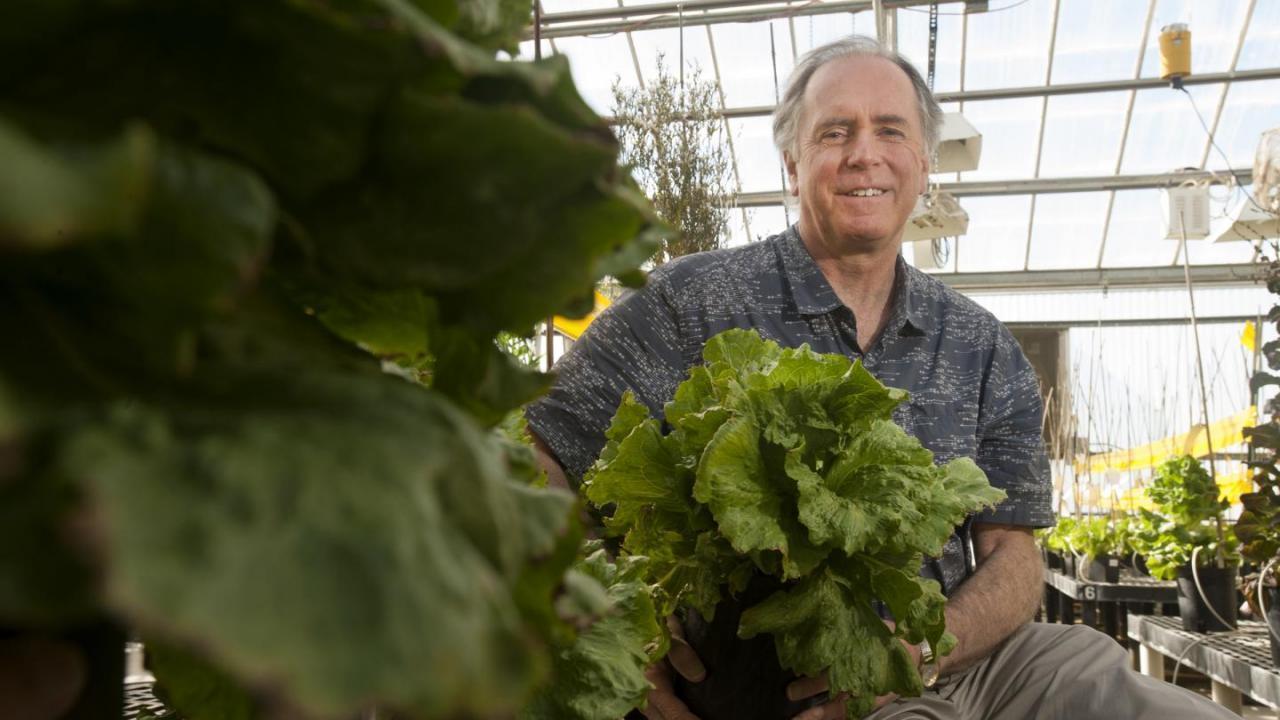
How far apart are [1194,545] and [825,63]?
2601 mm

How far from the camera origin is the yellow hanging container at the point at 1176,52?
4.72m

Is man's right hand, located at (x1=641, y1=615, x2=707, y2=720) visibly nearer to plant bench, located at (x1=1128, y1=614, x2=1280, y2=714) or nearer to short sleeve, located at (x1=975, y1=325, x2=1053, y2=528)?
short sleeve, located at (x1=975, y1=325, x2=1053, y2=528)

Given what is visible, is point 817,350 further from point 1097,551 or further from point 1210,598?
point 1097,551

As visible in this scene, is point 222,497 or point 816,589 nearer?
point 222,497

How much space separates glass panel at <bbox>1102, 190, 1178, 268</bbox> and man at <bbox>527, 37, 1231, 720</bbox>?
10552 mm

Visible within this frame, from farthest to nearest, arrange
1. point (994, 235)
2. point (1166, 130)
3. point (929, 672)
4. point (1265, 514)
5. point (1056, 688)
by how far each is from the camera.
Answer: point (994, 235)
point (1166, 130)
point (1265, 514)
point (1056, 688)
point (929, 672)

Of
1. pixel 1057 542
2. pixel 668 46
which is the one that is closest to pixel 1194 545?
pixel 1057 542

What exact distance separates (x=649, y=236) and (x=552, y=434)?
134cm

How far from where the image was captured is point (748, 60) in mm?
10320

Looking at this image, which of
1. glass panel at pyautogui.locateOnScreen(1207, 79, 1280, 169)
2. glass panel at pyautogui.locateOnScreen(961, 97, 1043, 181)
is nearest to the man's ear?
glass panel at pyautogui.locateOnScreen(961, 97, 1043, 181)

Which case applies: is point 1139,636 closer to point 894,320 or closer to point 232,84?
point 894,320

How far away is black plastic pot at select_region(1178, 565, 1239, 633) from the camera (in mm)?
3225

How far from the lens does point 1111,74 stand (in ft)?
34.2

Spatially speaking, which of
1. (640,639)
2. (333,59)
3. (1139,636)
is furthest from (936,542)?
(1139,636)
